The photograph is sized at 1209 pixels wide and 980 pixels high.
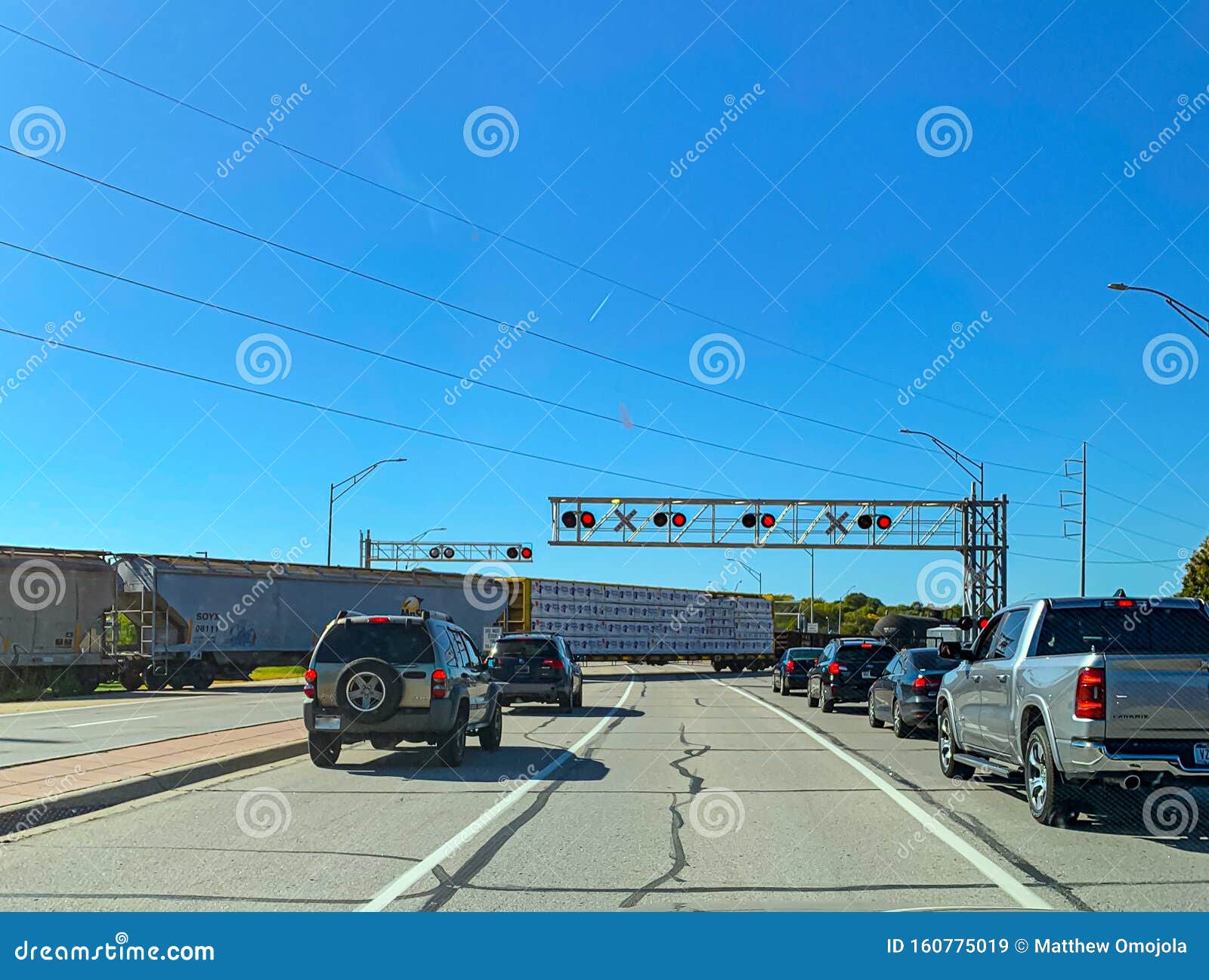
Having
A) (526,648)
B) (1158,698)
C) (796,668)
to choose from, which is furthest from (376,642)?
(796,668)

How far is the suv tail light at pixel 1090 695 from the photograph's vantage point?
388 inches

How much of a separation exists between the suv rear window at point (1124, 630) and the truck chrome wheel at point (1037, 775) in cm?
95

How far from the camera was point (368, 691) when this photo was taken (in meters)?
14.5

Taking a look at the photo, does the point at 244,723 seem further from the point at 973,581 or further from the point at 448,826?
the point at 973,581

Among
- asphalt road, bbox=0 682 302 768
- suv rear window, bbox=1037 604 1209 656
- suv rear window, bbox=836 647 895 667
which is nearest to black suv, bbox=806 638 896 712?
suv rear window, bbox=836 647 895 667

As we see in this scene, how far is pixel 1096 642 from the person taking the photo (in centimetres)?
1109

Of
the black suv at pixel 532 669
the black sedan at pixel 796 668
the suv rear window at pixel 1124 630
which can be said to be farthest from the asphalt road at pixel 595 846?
the black sedan at pixel 796 668

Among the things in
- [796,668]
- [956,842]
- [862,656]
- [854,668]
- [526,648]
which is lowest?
[796,668]

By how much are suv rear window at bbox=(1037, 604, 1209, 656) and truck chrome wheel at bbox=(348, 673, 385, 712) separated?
7.61m

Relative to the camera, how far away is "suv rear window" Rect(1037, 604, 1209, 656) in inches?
424

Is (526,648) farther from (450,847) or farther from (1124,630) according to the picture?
(450,847)

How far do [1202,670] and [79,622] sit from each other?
31877 millimetres

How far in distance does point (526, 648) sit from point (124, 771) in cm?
1456

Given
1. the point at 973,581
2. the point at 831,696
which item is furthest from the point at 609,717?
the point at 973,581
